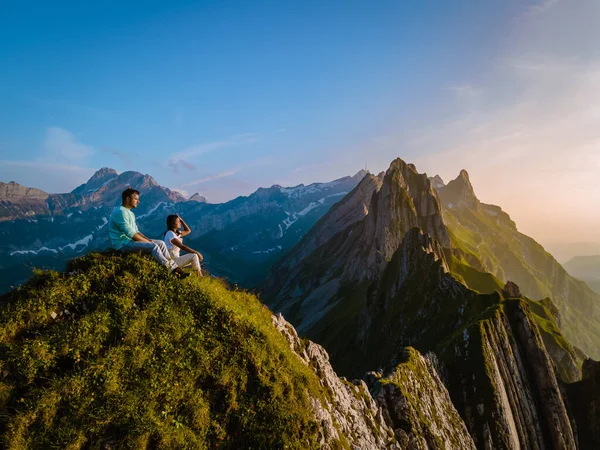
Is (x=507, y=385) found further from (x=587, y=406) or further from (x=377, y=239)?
→ (x=377, y=239)

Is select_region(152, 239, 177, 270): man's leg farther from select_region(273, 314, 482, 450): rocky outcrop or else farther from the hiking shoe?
select_region(273, 314, 482, 450): rocky outcrop

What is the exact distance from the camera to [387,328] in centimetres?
6969

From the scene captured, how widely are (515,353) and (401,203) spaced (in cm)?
8879

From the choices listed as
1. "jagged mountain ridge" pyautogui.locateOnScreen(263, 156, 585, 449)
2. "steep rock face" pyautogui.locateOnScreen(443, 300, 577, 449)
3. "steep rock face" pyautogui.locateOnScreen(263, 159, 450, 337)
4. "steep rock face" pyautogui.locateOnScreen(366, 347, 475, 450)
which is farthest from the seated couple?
"steep rock face" pyautogui.locateOnScreen(263, 159, 450, 337)

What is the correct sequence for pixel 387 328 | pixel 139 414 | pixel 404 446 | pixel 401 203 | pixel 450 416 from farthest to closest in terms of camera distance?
pixel 401 203 < pixel 387 328 < pixel 450 416 < pixel 404 446 < pixel 139 414

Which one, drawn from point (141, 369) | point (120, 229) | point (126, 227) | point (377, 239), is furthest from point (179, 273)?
point (377, 239)

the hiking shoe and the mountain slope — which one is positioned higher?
the hiking shoe

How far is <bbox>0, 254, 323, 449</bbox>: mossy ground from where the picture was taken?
9375mm

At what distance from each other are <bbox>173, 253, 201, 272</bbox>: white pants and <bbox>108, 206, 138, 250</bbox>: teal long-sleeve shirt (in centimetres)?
218

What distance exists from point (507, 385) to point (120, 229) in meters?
44.8

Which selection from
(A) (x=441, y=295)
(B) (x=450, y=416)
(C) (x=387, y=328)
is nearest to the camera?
(B) (x=450, y=416)

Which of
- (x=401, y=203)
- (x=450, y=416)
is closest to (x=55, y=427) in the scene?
(x=450, y=416)

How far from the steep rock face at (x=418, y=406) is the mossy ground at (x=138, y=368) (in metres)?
10.4

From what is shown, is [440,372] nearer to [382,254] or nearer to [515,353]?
[515,353]
